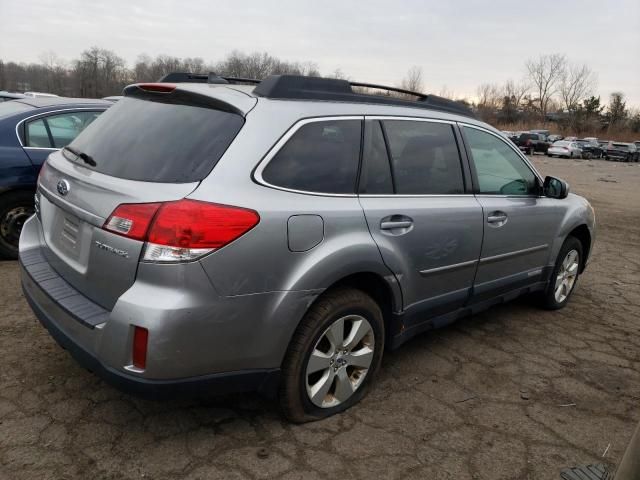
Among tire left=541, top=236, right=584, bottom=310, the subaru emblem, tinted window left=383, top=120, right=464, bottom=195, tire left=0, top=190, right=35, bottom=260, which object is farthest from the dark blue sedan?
tire left=541, top=236, right=584, bottom=310

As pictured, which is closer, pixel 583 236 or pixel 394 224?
pixel 394 224

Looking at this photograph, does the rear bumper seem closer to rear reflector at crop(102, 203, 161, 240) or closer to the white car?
rear reflector at crop(102, 203, 161, 240)

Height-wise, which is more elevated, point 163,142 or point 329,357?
point 163,142

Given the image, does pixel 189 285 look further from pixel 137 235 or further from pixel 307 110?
pixel 307 110

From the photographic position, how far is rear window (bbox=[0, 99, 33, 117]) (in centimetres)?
503

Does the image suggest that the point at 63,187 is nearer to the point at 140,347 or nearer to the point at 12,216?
the point at 140,347

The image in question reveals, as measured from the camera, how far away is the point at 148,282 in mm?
2104

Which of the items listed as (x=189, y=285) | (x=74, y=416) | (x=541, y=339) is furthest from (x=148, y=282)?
(x=541, y=339)

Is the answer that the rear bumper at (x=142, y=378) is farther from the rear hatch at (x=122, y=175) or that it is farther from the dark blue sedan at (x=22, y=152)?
the dark blue sedan at (x=22, y=152)

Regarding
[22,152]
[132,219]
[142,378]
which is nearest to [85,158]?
[132,219]

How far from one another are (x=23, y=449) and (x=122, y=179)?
130 centimetres

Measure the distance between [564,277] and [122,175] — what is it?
13.0 feet

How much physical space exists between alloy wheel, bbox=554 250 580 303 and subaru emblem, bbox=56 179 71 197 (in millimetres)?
3934

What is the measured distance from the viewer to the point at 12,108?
5188 millimetres
